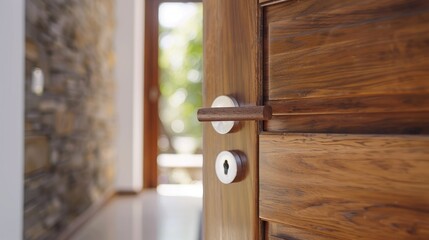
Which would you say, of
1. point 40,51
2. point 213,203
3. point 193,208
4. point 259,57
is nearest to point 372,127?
point 259,57

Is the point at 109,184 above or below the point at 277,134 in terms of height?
below

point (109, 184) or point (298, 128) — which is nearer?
point (298, 128)

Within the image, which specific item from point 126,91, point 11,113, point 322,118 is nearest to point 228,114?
point 322,118

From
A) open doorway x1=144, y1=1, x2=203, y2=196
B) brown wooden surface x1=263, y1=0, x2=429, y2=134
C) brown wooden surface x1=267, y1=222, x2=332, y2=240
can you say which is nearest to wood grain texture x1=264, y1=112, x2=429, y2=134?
brown wooden surface x1=263, y1=0, x2=429, y2=134

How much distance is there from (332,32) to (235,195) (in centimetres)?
28

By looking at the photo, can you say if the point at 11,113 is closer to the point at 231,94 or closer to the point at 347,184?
the point at 231,94

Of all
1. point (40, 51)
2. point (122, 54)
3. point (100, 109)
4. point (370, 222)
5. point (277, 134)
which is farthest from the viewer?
point (122, 54)

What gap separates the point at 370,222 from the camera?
1.69 ft

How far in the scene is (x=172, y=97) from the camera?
561 centimetres

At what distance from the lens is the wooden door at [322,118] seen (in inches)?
19.0

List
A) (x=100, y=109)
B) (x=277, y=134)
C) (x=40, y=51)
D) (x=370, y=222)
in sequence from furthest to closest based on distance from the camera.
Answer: (x=100, y=109) < (x=40, y=51) < (x=277, y=134) < (x=370, y=222)

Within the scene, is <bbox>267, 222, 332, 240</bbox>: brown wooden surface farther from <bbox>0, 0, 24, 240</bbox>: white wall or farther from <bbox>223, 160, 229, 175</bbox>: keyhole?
<bbox>0, 0, 24, 240</bbox>: white wall

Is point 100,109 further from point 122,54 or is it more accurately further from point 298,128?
point 298,128

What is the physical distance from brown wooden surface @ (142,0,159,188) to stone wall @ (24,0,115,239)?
23.5 inches
